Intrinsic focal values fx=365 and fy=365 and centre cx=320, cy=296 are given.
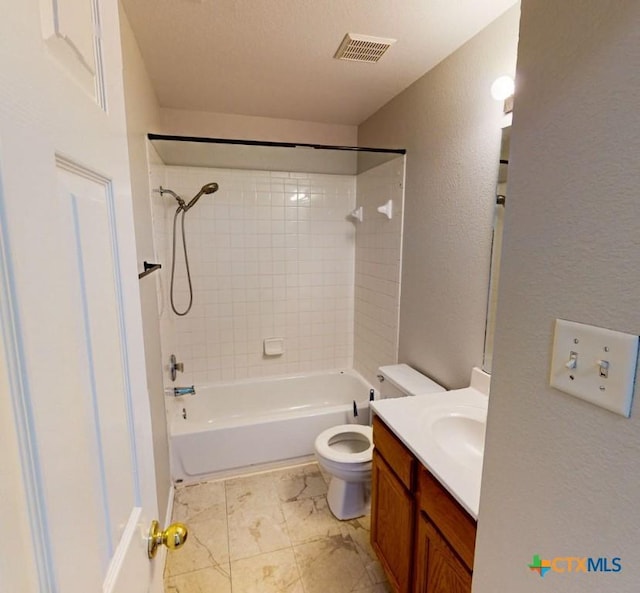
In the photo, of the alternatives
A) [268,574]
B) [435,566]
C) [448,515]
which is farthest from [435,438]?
[268,574]

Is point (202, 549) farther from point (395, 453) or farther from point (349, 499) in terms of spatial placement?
point (395, 453)

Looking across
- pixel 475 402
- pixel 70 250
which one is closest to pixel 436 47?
pixel 475 402

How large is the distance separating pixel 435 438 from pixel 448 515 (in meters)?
0.28

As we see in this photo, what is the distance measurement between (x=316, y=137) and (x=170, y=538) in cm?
282

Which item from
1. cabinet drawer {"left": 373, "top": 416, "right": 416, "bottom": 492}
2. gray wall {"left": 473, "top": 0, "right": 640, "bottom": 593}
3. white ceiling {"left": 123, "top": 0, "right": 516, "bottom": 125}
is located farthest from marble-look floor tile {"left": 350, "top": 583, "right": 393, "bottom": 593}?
white ceiling {"left": 123, "top": 0, "right": 516, "bottom": 125}

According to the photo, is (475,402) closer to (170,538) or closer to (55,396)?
(170,538)

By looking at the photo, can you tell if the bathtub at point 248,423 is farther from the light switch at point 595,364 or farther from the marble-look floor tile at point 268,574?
the light switch at point 595,364

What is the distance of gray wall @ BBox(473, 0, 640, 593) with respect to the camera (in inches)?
20.4

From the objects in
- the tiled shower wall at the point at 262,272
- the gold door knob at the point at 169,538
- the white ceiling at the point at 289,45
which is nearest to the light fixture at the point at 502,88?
the white ceiling at the point at 289,45

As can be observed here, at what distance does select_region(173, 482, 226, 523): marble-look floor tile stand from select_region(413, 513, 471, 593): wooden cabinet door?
1.31 metres

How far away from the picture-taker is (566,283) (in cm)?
60

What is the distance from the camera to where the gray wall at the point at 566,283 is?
0.52m

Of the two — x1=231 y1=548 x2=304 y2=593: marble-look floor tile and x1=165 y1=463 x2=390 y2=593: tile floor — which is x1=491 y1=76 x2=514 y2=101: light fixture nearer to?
x1=165 y1=463 x2=390 y2=593: tile floor

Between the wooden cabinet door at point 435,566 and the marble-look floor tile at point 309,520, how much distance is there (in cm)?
74
